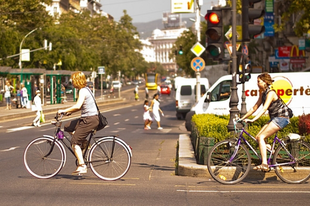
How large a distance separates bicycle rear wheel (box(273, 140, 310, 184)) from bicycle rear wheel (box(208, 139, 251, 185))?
0.46m

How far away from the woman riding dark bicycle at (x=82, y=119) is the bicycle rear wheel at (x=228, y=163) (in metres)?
1.85

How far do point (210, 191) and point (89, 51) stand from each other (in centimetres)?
7931

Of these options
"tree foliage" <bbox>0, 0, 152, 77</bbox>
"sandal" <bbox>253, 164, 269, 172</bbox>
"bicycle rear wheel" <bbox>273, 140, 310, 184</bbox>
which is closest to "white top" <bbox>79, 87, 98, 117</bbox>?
"sandal" <bbox>253, 164, 269, 172</bbox>

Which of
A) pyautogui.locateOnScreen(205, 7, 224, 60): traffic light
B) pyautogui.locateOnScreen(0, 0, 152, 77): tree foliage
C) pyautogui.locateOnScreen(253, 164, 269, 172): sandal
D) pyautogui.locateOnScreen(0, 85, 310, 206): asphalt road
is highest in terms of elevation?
pyautogui.locateOnScreen(0, 0, 152, 77): tree foliage

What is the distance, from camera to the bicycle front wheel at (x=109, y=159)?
1037 centimetres

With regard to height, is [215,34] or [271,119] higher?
[215,34]

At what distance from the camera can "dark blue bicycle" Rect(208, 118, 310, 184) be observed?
10.4 meters

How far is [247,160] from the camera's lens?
10.4 metres

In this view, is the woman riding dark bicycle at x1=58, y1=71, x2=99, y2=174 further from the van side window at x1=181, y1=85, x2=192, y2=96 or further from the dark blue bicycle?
the van side window at x1=181, y1=85, x2=192, y2=96

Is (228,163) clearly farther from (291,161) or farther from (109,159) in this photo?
(109,159)

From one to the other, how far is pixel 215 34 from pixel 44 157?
4323 mm

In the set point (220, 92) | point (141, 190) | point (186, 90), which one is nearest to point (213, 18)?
point (141, 190)

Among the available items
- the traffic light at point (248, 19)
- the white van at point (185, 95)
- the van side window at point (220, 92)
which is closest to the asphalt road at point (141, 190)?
the traffic light at point (248, 19)

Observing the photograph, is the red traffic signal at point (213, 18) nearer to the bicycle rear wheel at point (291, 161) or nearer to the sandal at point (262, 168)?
the bicycle rear wheel at point (291, 161)
